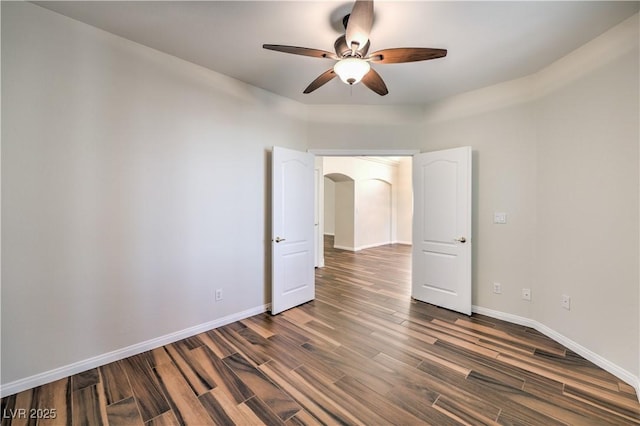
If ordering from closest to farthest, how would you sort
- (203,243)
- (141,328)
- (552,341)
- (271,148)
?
(141,328) → (552,341) → (203,243) → (271,148)

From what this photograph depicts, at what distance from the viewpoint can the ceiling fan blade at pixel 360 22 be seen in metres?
1.46

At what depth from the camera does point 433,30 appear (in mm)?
2043

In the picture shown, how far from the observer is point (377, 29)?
203 cm

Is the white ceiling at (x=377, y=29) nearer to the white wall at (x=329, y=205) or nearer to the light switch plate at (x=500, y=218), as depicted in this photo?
the light switch plate at (x=500, y=218)

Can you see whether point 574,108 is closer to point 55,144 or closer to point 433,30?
point 433,30

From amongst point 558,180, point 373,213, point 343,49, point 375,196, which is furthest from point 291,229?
point 375,196

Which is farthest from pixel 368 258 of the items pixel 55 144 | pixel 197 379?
pixel 55 144

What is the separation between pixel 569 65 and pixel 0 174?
181 inches

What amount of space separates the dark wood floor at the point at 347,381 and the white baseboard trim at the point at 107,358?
0.05m

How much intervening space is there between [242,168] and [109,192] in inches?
49.0

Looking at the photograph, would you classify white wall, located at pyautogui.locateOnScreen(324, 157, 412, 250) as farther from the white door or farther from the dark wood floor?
the dark wood floor

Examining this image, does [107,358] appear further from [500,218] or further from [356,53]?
[500,218]

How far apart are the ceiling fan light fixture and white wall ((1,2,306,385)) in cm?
152

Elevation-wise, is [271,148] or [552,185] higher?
Result: [271,148]
